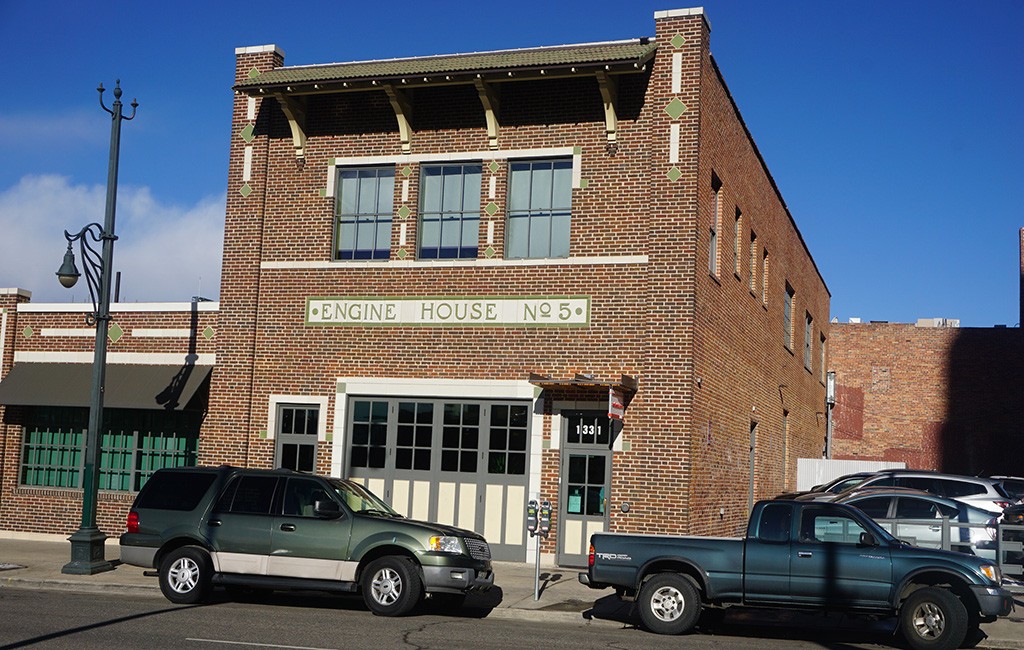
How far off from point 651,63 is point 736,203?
491 cm

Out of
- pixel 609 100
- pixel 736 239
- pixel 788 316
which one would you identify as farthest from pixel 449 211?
pixel 788 316

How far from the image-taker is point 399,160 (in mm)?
21203

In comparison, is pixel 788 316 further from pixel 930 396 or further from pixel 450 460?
pixel 930 396

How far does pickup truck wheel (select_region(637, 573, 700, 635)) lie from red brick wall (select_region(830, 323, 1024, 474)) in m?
34.4

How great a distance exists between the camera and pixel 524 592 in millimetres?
16250

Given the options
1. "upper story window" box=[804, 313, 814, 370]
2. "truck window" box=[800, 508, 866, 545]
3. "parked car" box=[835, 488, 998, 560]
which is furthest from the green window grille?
"upper story window" box=[804, 313, 814, 370]

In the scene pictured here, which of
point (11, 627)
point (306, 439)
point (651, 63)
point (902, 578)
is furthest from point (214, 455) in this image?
point (902, 578)

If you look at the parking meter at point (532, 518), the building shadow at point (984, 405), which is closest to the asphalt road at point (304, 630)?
the parking meter at point (532, 518)

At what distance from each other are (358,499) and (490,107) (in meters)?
8.56

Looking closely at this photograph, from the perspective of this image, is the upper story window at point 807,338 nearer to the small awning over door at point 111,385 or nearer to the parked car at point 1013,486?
the parked car at point 1013,486

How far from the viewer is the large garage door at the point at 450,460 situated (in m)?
19.9

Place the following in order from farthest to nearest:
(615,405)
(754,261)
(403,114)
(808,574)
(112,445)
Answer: (754,261) → (112,445) → (403,114) → (615,405) → (808,574)

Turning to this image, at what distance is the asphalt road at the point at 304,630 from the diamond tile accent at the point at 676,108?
367 inches

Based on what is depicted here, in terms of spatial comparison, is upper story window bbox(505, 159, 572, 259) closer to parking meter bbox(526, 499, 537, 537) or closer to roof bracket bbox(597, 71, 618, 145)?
roof bracket bbox(597, 71, 618, 145)
